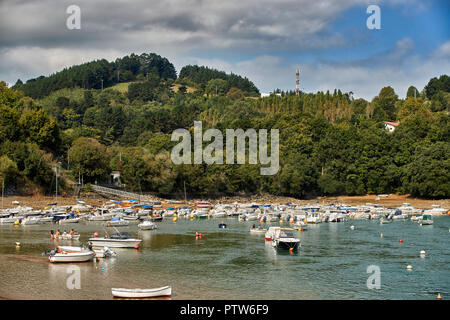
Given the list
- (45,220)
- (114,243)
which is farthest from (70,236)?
(45,220)

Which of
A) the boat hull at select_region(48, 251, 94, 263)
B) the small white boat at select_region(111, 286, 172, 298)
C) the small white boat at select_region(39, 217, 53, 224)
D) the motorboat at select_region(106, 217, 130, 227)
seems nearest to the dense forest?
the small white boat at select_region(39, 217, 53, 224)

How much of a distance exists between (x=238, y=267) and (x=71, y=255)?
593 inches

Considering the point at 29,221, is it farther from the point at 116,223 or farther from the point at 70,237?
the point at 70,237

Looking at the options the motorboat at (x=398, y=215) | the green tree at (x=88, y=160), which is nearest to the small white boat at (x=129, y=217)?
the green tree at (x=88, y=160)

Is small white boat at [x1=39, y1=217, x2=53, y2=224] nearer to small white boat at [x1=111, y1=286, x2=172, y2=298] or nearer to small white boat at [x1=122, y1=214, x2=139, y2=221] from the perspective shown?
small white boat at [x1=122, y1=214, x2=139, y2=221]

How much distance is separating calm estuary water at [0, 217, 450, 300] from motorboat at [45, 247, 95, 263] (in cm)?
68

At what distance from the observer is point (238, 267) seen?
150ft

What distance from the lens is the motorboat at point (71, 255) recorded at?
145 ft

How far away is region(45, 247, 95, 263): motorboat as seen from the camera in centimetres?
4425

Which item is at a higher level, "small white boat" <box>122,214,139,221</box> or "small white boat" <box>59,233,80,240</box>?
"small white boat" <box>59,233,80,240</box>

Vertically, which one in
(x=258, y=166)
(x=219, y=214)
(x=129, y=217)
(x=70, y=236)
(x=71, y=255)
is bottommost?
(x=219, y=214)

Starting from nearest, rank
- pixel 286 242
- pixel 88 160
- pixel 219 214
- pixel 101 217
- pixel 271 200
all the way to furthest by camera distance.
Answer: pixel 286 242 → pixel 101 217 → pixel 219 214 → pixel 88 160 → pixel 271 200
